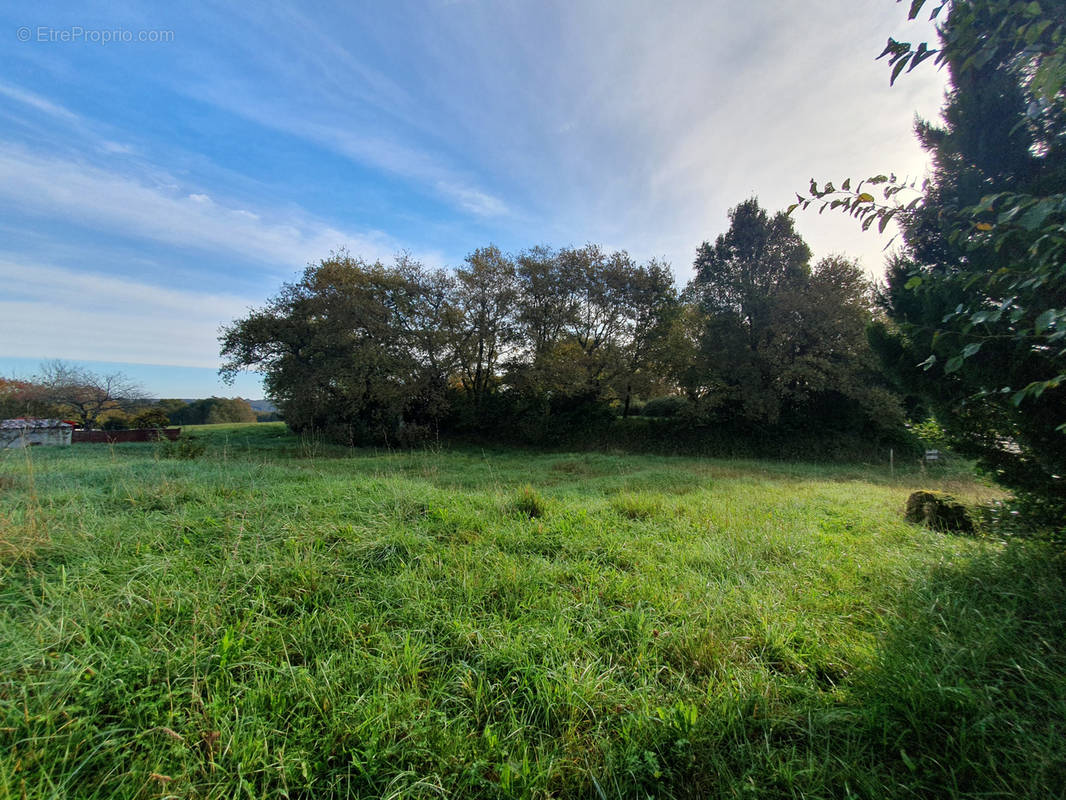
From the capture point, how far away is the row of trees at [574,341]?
1473 centimetres

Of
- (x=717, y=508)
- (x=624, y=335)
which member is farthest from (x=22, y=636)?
(x=624, y=335)

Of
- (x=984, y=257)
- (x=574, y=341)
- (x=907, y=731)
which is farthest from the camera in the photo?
(x=574, y=341)

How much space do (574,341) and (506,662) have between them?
1622cm

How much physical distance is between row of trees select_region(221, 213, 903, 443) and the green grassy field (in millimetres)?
11838

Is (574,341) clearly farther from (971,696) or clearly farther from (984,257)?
(971,696)

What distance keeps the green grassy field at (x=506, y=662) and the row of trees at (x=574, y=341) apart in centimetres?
1184

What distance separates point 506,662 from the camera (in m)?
2.11

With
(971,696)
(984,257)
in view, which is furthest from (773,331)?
(971,696)

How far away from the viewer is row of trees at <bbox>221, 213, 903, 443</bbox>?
1473 cm

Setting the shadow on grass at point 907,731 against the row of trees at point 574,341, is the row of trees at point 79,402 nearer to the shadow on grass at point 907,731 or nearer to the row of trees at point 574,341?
the row of trees at point 574,341

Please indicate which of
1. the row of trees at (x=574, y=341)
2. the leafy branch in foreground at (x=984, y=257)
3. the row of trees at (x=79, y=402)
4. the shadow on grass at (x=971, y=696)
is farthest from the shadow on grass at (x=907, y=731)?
the row of trees at (x=79, y=402)

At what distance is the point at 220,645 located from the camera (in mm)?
2047

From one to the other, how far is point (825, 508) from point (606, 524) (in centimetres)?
365

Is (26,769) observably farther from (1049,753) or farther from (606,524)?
(606,524)
